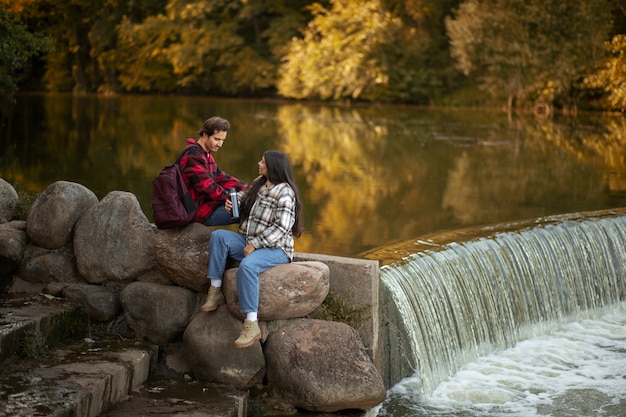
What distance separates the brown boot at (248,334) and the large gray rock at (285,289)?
0.13m

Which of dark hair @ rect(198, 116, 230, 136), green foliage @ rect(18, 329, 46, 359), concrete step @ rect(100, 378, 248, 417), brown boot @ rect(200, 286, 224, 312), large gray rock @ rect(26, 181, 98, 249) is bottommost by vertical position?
concrete step @ rect(100, 378, 248, 417)

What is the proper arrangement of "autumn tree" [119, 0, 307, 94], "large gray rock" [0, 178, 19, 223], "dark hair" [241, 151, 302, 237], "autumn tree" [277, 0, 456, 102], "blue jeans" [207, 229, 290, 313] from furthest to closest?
"autumn tree" [119, 0, 307, 94], "autumn tree" [277, 0, 456, 102], "large gray rock" [0, 178, 19, 223], "dark hair" [241, 151, 302, 237], "blue jeans" [207, 229, 290, 313]

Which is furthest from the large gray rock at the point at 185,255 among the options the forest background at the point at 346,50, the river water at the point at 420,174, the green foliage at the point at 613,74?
the green foliage at the point at 613,74

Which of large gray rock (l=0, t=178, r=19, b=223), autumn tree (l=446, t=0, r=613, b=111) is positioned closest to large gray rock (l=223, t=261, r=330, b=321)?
large gray rock (l=0, t=178, r=19, b=223)

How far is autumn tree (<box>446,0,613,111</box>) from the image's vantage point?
27562mm

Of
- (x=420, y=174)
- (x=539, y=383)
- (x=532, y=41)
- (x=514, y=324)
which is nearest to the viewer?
(x=539, y=383)

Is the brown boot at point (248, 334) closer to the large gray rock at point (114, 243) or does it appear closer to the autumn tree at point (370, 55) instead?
the large gray rock at point (114, 243)

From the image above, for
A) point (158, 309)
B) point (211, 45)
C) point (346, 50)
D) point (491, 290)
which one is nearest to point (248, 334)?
point (158, 309)

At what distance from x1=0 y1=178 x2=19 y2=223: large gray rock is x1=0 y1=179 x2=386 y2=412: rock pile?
0.16 ft

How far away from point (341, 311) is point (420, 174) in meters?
9.19

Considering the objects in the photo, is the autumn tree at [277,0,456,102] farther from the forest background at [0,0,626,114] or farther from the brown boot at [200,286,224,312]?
the brown boot at [200,286,224,312]

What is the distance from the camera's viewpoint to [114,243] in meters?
6.82

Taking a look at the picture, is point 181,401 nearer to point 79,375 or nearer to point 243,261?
point 79,375

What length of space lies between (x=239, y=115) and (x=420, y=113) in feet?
20.2
